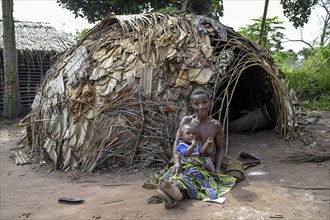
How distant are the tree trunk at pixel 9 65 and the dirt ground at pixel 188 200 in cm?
441

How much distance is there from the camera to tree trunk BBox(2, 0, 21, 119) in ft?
29.3

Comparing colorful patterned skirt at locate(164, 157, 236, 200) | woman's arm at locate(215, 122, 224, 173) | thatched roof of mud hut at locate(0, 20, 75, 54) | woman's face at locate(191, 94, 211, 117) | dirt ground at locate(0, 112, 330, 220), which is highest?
thatched roof of mud hut at locate(0, 20, 75, 54)

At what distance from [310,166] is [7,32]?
8.30 metres

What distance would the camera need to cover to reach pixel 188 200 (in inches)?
124

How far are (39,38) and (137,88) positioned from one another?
759cm

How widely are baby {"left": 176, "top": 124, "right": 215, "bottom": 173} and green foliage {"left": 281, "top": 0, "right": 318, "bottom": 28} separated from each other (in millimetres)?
7935

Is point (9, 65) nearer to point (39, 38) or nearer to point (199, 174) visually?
point (39, 38)

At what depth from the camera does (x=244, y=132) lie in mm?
5902

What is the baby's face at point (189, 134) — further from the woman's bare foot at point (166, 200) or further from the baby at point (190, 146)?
the woman's bare foot at point (166, 200)

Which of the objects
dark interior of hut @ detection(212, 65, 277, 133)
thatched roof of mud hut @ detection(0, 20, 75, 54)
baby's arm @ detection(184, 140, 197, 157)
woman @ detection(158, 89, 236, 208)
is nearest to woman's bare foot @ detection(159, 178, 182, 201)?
woman @ detection(158, 89, 236, 208)

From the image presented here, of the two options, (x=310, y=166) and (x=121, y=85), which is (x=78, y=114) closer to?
(x=121, y=85)

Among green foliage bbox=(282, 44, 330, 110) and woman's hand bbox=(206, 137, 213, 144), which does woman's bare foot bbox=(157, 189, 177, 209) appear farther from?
green foliage bbox=(282, 44, 330, 110)

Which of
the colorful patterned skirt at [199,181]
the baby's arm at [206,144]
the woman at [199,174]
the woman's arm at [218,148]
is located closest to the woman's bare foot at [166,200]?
the woman at [199,174]

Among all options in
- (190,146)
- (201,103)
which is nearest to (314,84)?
(201,103)
